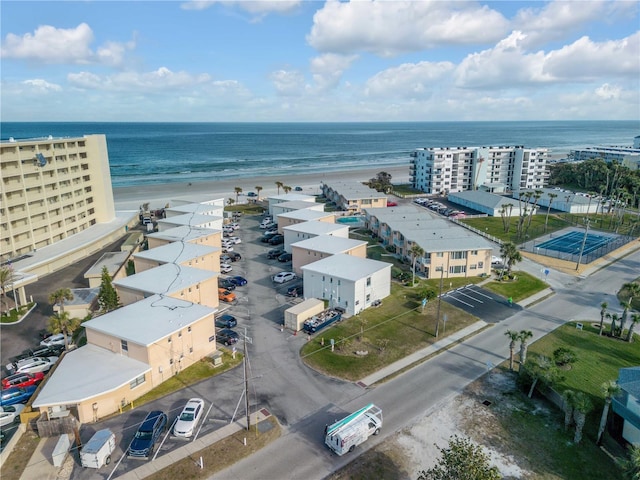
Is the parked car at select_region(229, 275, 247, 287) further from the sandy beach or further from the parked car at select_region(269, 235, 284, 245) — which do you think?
the sandy beach

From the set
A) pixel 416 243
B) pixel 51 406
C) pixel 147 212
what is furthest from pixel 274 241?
pixel 51 406

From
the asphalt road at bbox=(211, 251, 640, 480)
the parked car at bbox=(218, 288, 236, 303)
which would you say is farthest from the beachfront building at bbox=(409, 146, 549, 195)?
the parked car at bbox=(218, 288, 236, 303)

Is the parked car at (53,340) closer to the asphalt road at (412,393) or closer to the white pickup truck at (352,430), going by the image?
the asphalt road at (412,393)

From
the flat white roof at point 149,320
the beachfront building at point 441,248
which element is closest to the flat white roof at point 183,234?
the flat white roof at point 149,320

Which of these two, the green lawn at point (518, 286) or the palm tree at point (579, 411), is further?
the green lawn at point (518, 286)

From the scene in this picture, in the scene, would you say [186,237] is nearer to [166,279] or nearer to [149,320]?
[166,279]
